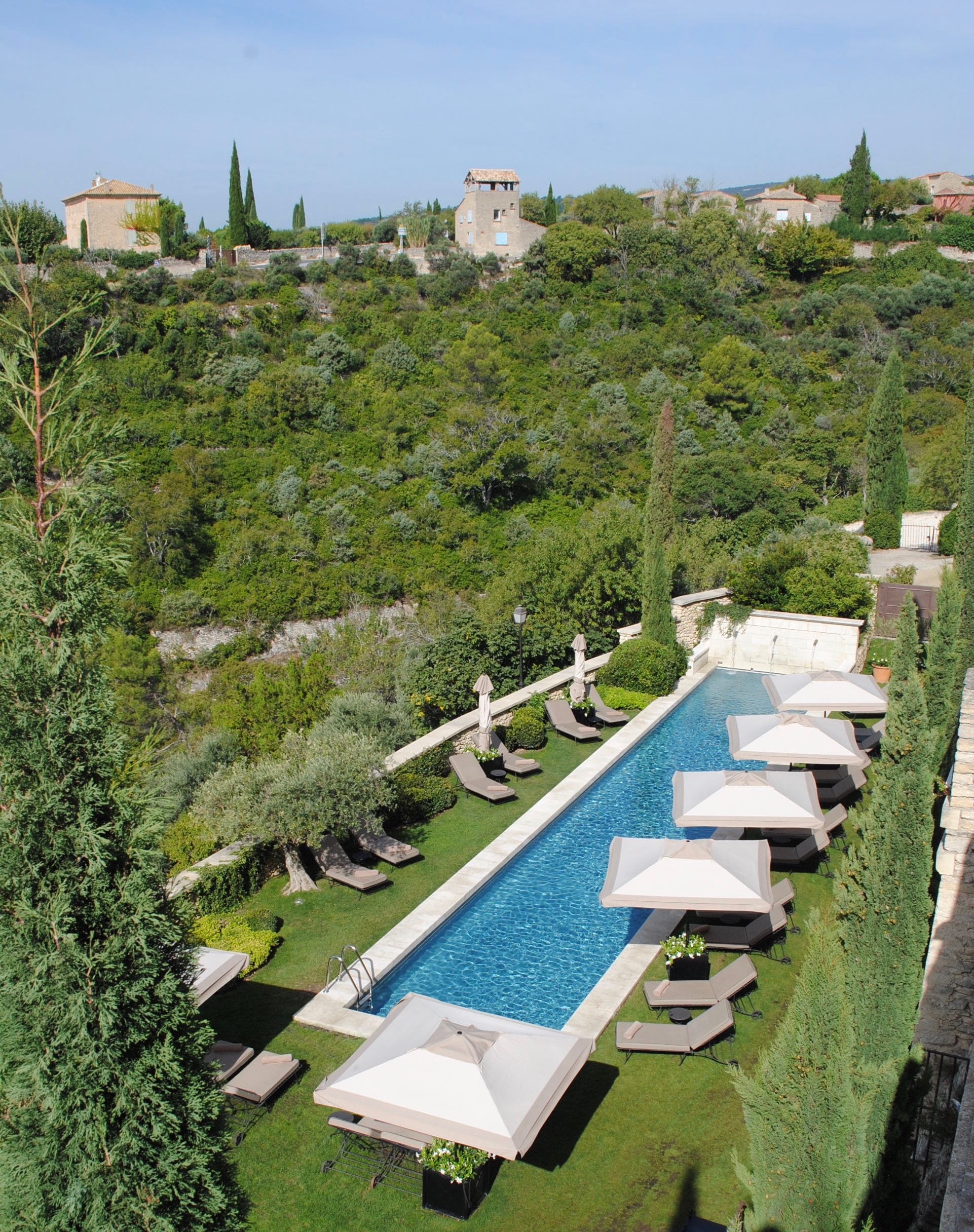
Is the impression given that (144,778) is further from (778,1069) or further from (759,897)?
(759,897)

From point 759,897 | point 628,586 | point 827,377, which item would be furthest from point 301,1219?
point 827,377

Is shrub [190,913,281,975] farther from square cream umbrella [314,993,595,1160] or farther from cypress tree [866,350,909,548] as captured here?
cypress tree [866,350,909,548]

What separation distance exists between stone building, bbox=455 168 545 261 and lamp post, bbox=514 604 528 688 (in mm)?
39048

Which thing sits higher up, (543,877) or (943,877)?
(943,877)

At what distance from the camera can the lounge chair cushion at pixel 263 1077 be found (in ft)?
23.9

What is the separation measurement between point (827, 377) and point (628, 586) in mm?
27911

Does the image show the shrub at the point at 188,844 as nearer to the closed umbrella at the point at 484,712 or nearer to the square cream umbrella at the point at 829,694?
the closed umbrella at the point at 484,712

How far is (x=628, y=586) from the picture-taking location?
67.4ft

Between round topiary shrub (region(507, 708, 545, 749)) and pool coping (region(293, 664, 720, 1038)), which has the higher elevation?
round topiary shrub (region(507, 708, 545, 749))

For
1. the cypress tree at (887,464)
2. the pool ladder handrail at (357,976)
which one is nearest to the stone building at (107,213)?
the cypress tree at (887,464)

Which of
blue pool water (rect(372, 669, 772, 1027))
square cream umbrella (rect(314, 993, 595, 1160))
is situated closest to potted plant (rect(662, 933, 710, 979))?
blue pool water (rect(372, 669, 772, 1027))

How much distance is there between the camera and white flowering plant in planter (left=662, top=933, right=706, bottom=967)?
28.7 feet

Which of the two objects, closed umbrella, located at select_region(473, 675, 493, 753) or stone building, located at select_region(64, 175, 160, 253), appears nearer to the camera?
closed umbrella, located at select_region(473, 675, 493, 753)

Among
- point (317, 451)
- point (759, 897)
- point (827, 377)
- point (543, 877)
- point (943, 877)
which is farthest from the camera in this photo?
point (827, 377)
